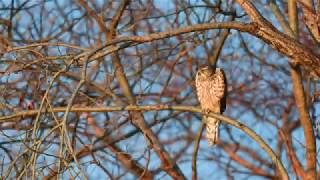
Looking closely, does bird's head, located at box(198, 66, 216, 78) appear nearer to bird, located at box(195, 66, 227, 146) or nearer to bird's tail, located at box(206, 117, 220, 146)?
bird, located at box(195, 66, 227, 146)

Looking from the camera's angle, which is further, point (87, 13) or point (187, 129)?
point (187, 129)

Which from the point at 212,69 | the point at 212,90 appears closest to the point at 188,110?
the point at 212,90

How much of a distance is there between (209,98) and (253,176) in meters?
5.03

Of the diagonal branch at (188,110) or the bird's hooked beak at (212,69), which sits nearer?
the diagonal branch at (188,110)

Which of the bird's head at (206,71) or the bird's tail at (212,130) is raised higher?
the bird's head at (206,71)

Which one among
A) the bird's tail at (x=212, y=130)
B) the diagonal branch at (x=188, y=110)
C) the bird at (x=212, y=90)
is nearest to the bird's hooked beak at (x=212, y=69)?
the bird at (x=212, y=90)

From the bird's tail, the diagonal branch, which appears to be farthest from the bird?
the diagonal branch

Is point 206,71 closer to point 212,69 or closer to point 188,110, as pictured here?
point 212,69

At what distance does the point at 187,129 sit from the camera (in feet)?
44.1

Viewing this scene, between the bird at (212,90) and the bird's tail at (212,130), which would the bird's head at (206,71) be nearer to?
the bird at (212,90)

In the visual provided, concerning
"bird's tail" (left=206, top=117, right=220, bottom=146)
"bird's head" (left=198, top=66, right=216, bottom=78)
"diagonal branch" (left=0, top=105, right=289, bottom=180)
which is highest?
"bird's head" (left=198, top=66, right=216, bottom=78)

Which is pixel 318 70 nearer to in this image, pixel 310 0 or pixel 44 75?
pixel 310 0

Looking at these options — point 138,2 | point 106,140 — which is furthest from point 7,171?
point 138,2

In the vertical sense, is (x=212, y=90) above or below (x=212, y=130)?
above
